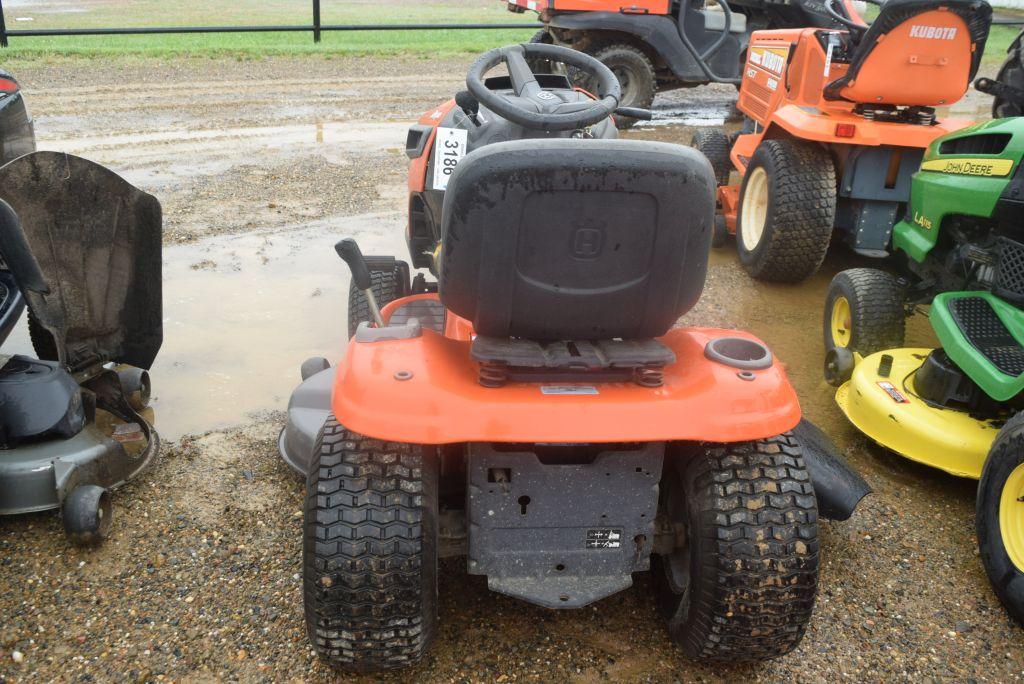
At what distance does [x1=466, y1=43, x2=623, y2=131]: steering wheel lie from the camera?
9.09 ft

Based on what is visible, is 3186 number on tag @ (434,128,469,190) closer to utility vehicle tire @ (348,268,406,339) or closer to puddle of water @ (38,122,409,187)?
utility vehicle tire @ (348,268,406,339)

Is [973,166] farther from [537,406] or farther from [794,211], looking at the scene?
[537,406]

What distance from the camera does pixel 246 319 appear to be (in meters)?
4.35

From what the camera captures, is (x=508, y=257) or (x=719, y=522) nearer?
(x=508, y=257)

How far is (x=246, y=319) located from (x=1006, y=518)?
125 inches

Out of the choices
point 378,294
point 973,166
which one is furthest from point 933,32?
point 378,294

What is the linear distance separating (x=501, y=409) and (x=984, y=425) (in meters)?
1.89

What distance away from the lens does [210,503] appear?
118 inches

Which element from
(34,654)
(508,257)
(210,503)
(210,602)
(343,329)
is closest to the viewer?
(508,257)

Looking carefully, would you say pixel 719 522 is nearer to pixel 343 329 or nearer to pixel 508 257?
pixel 508 257

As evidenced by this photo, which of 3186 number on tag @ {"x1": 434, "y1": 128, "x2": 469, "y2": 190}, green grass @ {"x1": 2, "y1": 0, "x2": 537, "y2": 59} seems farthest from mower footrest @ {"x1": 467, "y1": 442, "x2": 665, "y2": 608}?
green grass @ {"x1": 2, "y1": 0, "x2": 537, "y2": 59}

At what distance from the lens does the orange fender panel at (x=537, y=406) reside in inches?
79.4

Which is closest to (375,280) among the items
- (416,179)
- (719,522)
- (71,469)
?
(416,179)

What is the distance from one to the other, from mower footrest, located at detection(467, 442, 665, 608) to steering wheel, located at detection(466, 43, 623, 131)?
1.02 meters
